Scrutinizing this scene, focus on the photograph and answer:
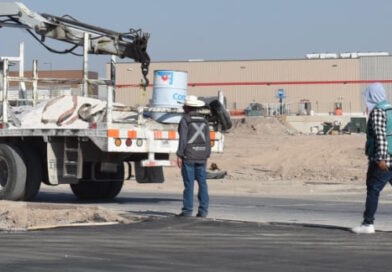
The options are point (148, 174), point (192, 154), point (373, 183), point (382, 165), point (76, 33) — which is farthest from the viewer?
point (76, 33)

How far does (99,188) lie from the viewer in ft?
59.8

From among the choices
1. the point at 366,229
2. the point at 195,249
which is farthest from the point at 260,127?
the point at 195,249

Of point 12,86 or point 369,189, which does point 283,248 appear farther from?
point 12,86

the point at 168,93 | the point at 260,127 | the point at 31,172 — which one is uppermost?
the point at 260,127

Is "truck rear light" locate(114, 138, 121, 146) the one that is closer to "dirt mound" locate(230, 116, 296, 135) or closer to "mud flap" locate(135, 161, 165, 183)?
"mud flap" locate(135, 161, 165, 183)

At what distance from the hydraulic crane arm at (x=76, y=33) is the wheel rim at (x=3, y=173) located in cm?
290

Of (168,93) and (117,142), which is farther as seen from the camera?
(168,93)

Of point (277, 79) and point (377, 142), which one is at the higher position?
point (277, 79)

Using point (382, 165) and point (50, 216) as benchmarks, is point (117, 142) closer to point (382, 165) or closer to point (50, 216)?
point (50, 216)

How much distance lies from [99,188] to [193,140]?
5103mm

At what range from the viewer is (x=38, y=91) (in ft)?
57.8

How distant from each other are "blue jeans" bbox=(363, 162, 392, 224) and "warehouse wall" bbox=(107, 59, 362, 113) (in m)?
64.1

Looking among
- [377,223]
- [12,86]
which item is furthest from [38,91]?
[377,223]

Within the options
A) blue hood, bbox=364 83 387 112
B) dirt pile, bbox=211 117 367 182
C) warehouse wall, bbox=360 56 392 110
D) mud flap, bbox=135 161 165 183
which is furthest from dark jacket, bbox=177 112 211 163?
warehouse wall, bbox=360 56 392 110
